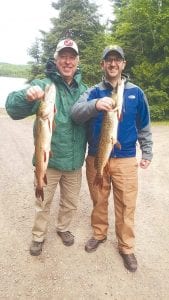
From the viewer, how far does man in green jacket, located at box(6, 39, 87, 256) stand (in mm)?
4320

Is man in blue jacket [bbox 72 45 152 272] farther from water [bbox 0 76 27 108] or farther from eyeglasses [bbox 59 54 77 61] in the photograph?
water [bbox 0 76 27 108]

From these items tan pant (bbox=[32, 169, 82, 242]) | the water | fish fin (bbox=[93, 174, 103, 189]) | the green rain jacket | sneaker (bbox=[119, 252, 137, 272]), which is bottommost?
the water

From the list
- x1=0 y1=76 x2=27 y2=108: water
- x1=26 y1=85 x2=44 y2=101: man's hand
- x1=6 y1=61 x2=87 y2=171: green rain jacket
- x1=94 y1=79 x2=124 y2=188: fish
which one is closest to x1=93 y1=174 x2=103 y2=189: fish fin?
x1=94 y1=79 x2=124 y2=188: fish

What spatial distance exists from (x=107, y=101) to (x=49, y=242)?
7.40 feet

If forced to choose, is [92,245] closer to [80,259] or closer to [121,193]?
[80,259]

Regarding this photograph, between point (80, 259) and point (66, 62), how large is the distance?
236 centimetres

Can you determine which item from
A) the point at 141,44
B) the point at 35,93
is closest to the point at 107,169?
the point at 35,93

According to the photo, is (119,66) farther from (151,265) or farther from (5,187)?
(5,187)

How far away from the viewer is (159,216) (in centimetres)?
615

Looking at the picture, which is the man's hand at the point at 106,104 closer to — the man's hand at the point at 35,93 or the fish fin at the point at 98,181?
the man's hand at the point at 35,93

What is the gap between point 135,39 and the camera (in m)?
20.1

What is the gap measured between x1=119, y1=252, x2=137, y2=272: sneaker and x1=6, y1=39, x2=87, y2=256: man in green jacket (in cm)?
99

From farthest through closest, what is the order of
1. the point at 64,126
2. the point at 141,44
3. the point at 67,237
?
the point at 141,44 → the point at 67,237 → the point at 64,126

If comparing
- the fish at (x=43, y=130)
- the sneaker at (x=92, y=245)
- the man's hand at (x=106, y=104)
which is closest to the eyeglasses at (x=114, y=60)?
the man's hand at (x=106, y=104)
